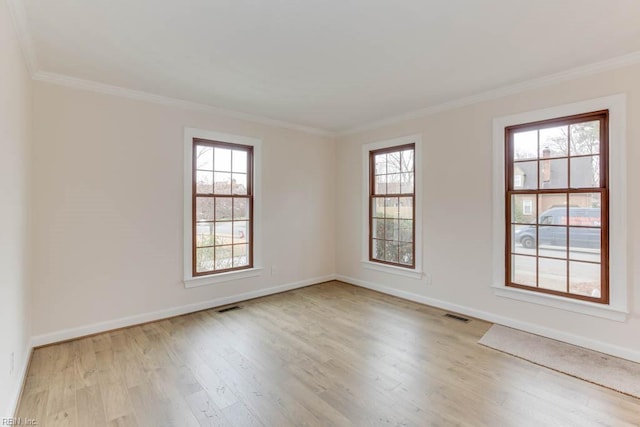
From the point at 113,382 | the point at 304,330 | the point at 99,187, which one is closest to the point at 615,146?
the point at 304,330

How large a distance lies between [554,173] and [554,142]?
1.06 feet

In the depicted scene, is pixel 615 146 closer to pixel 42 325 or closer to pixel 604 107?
pixel 604 107

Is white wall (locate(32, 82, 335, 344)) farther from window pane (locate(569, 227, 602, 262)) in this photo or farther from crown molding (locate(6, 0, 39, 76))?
window pane (locate(569, 227, 602, 262))

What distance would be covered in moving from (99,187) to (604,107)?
503 centimetres

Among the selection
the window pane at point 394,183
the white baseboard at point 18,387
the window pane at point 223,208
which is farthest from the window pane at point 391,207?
the white baseboard at point 18,387

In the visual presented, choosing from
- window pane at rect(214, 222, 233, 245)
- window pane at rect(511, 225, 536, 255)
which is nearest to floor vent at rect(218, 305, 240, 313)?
window pane at rect(214, 222, 233, 245)

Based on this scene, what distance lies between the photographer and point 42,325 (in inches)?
117

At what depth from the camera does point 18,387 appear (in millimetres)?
2180

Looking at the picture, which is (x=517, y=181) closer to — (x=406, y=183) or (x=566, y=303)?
(x=566, y=303)

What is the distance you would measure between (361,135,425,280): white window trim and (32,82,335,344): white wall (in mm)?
1999

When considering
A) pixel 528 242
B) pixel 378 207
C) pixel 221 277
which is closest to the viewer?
pixel 528 242

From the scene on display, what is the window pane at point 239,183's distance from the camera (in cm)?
436

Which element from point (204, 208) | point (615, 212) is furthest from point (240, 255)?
point (615, 212)

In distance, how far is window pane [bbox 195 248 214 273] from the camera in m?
4.02
